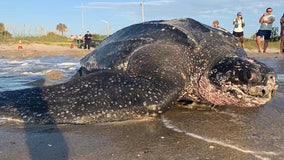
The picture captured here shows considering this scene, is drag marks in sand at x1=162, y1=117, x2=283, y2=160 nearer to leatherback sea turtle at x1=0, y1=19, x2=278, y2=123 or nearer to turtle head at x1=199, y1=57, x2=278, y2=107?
leatherback sea turtle at x1=0, y1=19, x2=278, y2=123

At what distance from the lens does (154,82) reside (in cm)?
244

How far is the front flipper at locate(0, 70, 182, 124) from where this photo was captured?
7.04 ft

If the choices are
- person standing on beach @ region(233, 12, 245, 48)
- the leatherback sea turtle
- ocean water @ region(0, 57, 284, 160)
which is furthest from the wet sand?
person standing on beach @ region(233, 12, 245, 48)

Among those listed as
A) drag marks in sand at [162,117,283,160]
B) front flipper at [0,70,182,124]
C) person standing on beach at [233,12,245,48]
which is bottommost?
drag marks in sand at [162,117,283,160]

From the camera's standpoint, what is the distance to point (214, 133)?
204 cm

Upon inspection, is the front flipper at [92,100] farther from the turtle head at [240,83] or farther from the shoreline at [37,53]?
the shoreline at [37,53]

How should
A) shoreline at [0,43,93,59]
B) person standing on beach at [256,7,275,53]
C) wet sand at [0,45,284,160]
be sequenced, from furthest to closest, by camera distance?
shoreline at [0,43,93,59]
person standing on beach at [256,7,275,53]
wet sand at [0,45,284,160]

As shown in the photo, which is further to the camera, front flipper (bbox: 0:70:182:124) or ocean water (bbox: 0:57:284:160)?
front flipper (bbox: 0:70:182:124)

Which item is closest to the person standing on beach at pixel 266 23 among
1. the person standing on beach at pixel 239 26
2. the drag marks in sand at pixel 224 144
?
the person standing on beach at pixel 239 26

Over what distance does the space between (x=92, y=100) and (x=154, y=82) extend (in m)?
0.48

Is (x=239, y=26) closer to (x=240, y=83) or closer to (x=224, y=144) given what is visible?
(x=240, y=83)

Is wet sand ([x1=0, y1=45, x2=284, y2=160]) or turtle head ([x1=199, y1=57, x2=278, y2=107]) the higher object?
turtle head ([x1=199, y1=57, x2=278, y2=107])

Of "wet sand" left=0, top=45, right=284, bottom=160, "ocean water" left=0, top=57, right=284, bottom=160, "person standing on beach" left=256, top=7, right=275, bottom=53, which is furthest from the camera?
"person standing on beach" left=256, top=7, right=275, bottom=53

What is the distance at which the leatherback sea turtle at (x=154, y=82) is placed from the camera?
2.19 meters
